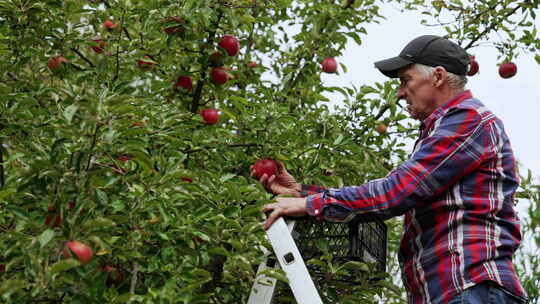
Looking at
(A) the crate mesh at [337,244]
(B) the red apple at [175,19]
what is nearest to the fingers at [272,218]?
(A) the crate mesh at [337,244]

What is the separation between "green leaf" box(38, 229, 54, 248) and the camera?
171 cm

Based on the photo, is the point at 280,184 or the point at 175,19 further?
the point at 175,19

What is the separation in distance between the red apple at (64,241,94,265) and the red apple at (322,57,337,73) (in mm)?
2714

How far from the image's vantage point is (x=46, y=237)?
1.72m

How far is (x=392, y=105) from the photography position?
12.2 feet

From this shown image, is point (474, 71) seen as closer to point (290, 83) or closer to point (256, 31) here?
point (290, 83)

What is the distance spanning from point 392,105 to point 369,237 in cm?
133

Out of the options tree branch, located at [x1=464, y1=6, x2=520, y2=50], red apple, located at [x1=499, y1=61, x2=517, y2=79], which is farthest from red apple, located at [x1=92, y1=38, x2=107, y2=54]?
red apple, located at [x1=499, y1=61, x2=517, y2=79]

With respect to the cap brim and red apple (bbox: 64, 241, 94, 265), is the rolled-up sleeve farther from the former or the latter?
red apple (bbox: 64, 241, 94, 265)

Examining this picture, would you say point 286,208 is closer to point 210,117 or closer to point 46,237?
point 46,237

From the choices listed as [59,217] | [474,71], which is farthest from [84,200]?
[474,71]

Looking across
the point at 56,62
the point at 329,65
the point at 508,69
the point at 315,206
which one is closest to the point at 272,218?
the point at 315,206

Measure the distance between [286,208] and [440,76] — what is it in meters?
0.71

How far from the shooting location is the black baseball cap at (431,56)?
2.26 metres
